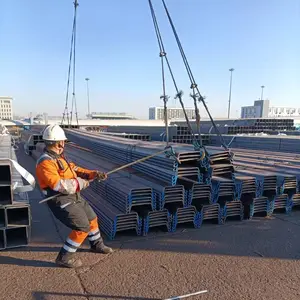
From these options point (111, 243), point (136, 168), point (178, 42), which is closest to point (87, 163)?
point (136, 168)

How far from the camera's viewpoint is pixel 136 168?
5910mm

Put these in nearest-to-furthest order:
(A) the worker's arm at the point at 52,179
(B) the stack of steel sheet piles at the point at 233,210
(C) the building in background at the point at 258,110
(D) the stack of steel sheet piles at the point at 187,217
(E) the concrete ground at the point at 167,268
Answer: (E) the concrete ground at the point at 167,268 < (A) the worker's arm at the point at 52,179 < (D) the stack of steel sheet piles at the point at 187,217 < (B) the stack of steel sheet piles at the point at 233,210 < (C) the building in background at the point at 258,110

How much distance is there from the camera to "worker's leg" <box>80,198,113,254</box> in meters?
3.88

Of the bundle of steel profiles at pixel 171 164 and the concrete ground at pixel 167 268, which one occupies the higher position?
the bundle of steel profiles at pixel 171 164

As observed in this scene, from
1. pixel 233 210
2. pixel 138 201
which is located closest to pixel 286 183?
pixel 233 210

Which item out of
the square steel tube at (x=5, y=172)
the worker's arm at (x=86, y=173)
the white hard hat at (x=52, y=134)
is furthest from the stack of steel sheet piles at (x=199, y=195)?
the square steel tube at (x=5, y=172)

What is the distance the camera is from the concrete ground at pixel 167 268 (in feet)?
10.3

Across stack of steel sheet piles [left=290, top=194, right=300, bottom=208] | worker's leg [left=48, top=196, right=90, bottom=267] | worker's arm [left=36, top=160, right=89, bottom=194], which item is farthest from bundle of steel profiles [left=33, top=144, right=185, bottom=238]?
stack of steel sheet piles [left=290, top=194, right=300, bottom=208]

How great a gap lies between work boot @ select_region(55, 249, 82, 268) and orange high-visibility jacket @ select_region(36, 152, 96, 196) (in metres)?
0.84

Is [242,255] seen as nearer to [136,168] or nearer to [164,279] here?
[164,279]

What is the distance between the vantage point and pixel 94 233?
3932 mm

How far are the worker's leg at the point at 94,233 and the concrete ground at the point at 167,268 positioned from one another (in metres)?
0.10

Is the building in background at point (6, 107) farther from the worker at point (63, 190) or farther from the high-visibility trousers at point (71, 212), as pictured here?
the high-visibility trousers at point (71, 212)

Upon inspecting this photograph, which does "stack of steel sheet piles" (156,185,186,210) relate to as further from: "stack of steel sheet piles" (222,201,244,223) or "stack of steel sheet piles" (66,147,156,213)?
"stack of steel sheet piles" (222,201,244,223)
